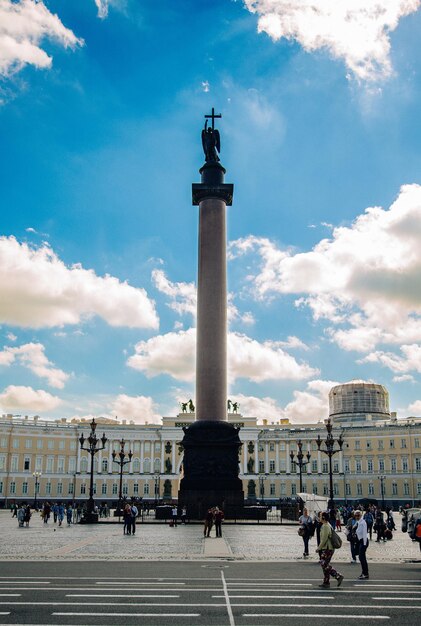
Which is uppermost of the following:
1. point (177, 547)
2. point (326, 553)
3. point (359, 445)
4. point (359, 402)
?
point (359, 402)

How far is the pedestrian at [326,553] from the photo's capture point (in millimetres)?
16531

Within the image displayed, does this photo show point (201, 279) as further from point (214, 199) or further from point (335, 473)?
point (335, 473)

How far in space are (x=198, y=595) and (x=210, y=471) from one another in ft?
106

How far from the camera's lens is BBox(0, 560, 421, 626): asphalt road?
1231cm

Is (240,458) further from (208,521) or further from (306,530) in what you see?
(306,530)

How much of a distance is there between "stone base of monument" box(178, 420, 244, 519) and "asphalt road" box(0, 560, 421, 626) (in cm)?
2540

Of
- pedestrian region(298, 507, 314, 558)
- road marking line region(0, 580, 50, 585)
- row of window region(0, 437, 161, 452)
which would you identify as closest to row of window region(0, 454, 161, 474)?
row of window region(0, 437, 161, 452)

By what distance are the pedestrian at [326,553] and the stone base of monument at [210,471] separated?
96.8ft

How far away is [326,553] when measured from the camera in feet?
55.9

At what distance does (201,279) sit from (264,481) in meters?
88.6

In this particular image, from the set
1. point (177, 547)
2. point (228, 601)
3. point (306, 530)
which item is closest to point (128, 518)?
point (177, 547)

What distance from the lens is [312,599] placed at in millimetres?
14547

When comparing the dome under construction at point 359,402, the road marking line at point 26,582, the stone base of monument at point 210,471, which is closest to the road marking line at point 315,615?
the road marking line at point 26,582

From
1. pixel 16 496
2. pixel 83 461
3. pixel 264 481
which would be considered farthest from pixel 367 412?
pixel 16 496
